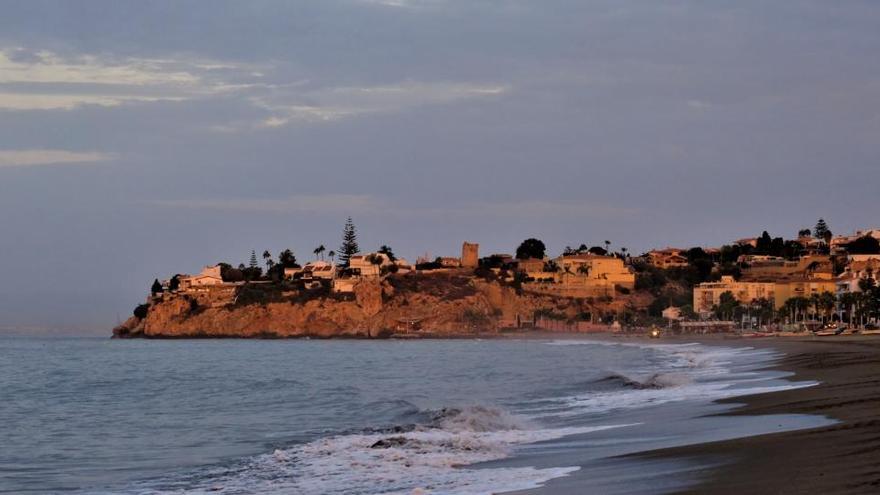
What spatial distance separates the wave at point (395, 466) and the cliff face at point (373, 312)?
490ft

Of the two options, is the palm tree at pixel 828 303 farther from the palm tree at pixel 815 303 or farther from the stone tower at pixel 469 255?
the stone tower at pixel 469 255

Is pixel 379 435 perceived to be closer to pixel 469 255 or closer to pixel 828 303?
pixel 828 303

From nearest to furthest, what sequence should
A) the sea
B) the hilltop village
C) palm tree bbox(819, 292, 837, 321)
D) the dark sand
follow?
the dark sand < the sea < palm tree bbox(819, 292, 837, 321) < the hilltop village

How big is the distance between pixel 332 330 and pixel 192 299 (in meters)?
27.2

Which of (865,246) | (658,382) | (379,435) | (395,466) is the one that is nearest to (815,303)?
(865,246)

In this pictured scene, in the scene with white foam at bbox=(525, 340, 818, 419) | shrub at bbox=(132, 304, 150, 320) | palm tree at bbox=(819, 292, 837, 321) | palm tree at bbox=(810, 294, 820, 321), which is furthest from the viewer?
shrub at bbox=(132, 304, 150, 320)

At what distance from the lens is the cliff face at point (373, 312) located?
6796 inches

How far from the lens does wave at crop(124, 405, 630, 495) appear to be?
14070mm

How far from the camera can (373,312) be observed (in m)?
174

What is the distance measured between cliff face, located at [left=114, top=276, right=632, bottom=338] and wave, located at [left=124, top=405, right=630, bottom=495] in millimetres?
149487

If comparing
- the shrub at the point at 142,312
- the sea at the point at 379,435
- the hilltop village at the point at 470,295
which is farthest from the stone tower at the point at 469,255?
the sea at the point at 379,435

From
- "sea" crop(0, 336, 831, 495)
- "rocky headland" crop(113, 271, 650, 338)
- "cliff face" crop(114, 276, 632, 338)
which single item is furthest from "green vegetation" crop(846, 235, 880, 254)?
"sea" crop(0, 336, 831, 495)

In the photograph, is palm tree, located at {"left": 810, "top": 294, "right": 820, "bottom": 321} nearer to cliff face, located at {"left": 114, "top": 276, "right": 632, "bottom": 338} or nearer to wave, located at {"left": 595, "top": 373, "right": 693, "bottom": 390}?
cliff face, located at {"left": 114, "top": 276, "right": 632, "bottom": 338}

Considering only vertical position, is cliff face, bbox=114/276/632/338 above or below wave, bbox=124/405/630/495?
above
